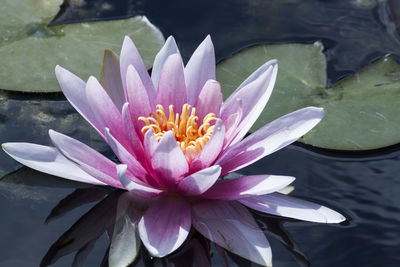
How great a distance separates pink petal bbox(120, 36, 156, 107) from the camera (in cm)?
215

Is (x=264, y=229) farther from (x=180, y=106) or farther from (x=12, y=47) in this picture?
(x=12, y=47)

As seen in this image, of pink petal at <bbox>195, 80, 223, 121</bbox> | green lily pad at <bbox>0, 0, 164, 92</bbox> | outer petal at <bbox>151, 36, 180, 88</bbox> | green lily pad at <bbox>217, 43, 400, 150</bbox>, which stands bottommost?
green lily pad at <bbox>217, 43, 400, 150</bbox>

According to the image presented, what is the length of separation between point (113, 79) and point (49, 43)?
82cm

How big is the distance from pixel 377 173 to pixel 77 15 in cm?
192

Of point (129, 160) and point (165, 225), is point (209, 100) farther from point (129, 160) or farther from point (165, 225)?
point (165, 225)

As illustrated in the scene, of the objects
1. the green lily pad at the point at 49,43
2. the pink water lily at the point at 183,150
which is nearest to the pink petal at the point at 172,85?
the pink water lily at the point at 183,150

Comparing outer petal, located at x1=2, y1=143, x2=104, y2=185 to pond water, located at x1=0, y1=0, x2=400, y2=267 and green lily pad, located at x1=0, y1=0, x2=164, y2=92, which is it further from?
green lily pad, located at x1=0, y1=0, x2=164, y2=92

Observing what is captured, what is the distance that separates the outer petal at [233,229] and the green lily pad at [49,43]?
1.05 m

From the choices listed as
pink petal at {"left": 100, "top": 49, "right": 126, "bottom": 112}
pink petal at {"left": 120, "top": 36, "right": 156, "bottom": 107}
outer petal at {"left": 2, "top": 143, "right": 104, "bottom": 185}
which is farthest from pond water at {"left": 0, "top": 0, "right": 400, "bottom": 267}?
pink petal at {"left": 120, "top": 36, "right": 156, "bottom": 107}

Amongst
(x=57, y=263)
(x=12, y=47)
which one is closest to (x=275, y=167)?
(x=57, y=263)

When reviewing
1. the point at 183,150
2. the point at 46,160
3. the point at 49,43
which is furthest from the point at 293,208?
the point at 49,43

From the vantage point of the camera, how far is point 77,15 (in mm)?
3182

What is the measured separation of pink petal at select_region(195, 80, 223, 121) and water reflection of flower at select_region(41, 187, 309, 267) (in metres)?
0.43

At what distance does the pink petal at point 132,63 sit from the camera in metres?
2.15
